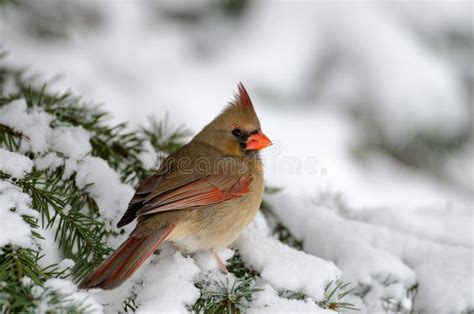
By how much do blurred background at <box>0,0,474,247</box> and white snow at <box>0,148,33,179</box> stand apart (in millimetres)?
2509

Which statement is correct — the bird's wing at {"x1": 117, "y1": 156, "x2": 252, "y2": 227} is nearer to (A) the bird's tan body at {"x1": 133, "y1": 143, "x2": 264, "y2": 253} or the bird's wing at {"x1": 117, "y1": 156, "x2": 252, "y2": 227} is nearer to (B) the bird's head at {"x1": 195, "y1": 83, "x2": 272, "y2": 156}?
(A) the bird's tan body at {"x1": 133, "y1": 143, "x2": 264, "y2": 253}

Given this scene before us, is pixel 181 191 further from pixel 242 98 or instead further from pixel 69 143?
pixel 242 98

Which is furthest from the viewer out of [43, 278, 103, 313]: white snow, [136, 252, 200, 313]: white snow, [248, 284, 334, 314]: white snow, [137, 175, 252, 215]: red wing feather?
[137, 175, 252, 215]: red wing feather

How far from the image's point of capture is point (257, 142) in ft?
9.09

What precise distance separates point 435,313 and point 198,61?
10.8ft

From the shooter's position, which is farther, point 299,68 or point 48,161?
point 299,68

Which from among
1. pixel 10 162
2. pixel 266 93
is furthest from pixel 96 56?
pixel 10 162

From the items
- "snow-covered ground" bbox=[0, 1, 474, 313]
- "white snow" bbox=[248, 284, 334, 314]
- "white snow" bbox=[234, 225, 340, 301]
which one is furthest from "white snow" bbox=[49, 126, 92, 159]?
"snow-covered ground" bbox=[0, 1, 474, 313]

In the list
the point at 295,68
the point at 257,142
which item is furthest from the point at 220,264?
the point at 295,68

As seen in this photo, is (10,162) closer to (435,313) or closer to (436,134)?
(435,313)

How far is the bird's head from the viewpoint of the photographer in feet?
9.13

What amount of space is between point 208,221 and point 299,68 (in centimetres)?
254

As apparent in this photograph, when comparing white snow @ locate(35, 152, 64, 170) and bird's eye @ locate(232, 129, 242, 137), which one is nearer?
white snow @ locate(35, 152, 64, 170)

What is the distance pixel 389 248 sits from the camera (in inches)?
102
